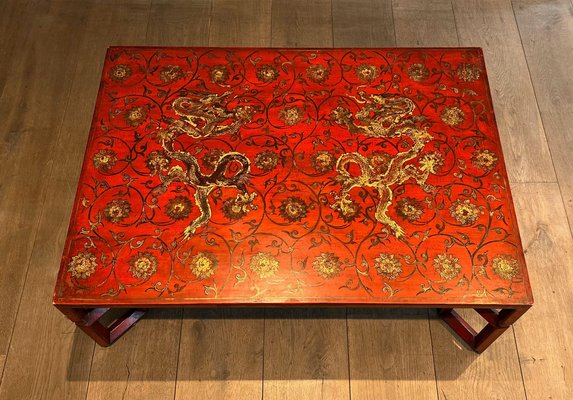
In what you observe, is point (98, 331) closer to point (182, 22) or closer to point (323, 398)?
point (323, 398)

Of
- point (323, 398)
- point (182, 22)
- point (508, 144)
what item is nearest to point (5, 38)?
point (182, 22)

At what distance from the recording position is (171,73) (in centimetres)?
143

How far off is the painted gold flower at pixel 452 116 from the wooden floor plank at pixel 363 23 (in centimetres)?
75

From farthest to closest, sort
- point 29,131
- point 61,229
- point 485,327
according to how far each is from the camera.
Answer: point 29,131
point 61,229
point 485,327

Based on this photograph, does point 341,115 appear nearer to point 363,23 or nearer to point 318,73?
point 318,73

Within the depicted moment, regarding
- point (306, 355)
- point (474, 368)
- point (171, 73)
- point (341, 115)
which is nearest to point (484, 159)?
point (341, 115)

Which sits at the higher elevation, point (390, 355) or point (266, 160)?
point (266, 160)

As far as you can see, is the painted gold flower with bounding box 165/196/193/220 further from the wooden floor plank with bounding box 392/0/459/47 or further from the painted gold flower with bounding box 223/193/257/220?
the wooden floor plank with bounding box 392/0/459/47

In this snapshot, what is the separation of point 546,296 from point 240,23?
4.78 ft

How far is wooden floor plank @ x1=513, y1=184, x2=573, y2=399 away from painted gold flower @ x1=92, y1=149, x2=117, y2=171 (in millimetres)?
1199

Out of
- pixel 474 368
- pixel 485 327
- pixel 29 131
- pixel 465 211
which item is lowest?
pixel 474 368

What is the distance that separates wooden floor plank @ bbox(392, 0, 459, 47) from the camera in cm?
204

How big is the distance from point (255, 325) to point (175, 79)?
72 centimetres

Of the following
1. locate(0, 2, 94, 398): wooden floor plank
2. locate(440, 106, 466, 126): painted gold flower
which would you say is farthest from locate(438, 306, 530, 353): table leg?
locate(0, 2, 94, 398): wooden floor plank
